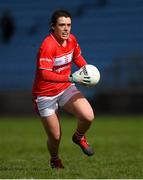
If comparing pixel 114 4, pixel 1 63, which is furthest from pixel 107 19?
pixel 1 63

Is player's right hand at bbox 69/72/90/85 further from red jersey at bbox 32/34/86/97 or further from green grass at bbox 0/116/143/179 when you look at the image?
green grass at bbox 0/116/143/179

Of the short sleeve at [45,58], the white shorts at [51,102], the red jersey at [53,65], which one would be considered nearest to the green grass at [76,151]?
the white shorts at [51,102]

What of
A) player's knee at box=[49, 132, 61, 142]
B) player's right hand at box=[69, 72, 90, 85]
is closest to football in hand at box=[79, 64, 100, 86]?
player's right hand at box=[69, 72, 90, 85]

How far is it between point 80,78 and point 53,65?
355 millimetres

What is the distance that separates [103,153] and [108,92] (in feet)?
36.6

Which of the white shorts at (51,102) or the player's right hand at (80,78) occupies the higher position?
the player's right hand at (80,78)

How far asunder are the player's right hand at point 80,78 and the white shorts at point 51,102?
1.05ft

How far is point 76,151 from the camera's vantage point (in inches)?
445

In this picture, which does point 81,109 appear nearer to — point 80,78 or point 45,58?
point 80,78

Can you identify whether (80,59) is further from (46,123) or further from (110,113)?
(110,113)

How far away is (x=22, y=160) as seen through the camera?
9367mm

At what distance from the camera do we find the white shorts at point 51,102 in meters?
7.73

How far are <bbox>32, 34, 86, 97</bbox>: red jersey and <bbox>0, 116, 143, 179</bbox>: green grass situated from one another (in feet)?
A: 3.04

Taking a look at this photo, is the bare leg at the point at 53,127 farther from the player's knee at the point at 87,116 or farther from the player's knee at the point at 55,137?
the player's knee at the point at 87,116
